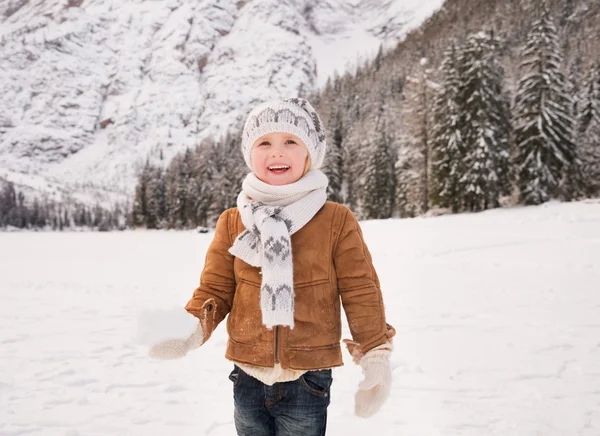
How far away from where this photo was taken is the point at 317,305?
5.98 ft

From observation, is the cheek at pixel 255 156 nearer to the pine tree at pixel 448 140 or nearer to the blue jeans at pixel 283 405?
the blue jeans at pixel 283 405

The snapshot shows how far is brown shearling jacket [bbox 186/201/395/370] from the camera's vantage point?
179 cm

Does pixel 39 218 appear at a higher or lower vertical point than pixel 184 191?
lower

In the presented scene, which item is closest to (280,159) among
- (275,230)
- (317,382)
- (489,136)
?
(275,230)

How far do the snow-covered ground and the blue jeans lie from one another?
26.0 inches

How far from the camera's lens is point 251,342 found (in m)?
1.86

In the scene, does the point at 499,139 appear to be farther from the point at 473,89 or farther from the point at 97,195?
the point at 97,195

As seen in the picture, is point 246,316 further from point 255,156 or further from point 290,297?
point 255,156

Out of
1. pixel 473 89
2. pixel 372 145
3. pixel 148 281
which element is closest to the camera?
pixel 148 281

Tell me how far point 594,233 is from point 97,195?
210806 millimetres

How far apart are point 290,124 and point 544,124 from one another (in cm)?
2895

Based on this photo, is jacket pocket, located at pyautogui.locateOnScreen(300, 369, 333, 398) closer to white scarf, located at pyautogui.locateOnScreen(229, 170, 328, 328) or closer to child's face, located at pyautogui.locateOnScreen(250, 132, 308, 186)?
white scarf, located at pyautogui.locateOnScreen(229, 170, 328, 328)

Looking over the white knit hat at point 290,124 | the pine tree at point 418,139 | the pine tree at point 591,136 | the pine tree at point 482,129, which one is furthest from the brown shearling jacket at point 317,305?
the pine tree at point 591,136

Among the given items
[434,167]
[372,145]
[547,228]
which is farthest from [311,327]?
[372,145]
